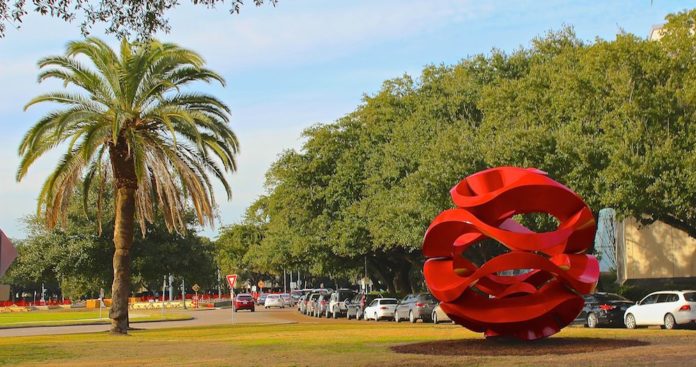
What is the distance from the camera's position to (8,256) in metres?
11.9

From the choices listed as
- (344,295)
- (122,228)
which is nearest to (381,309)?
(344,295)

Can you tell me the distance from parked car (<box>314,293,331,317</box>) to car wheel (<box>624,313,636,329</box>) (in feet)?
83.1

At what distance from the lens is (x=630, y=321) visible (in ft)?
102

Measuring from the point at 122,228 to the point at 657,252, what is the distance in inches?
1401

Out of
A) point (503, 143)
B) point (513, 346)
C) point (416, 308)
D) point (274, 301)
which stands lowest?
point (513, 346)

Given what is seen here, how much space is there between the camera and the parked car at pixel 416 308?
40.9 meters

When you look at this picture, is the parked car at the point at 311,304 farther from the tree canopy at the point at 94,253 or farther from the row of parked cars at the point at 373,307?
the tree canopy at the point at 94,253

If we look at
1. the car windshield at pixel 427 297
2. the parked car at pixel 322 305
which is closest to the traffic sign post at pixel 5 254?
the car windshield at pixel 427 297

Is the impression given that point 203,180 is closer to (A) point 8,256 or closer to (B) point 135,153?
(B) point 135,153

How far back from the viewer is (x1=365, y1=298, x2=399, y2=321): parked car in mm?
45156

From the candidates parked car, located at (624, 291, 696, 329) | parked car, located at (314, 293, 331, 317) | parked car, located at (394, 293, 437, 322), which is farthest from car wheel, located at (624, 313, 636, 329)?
parked car, located at (314, 293, 331, 317)

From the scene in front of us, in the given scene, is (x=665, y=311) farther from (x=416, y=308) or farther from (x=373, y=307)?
(x=373, y=307)

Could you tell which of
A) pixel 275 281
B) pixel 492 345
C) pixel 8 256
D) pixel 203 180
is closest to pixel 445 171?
pixel 203 180

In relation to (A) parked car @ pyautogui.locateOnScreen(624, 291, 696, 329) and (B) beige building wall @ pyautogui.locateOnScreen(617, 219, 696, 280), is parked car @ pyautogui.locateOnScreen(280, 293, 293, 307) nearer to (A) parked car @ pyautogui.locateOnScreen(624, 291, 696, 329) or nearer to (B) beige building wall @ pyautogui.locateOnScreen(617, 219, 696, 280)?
(B) beige building wall @ pyautogui.locateOnScreen(617, 219, 696, 280)
